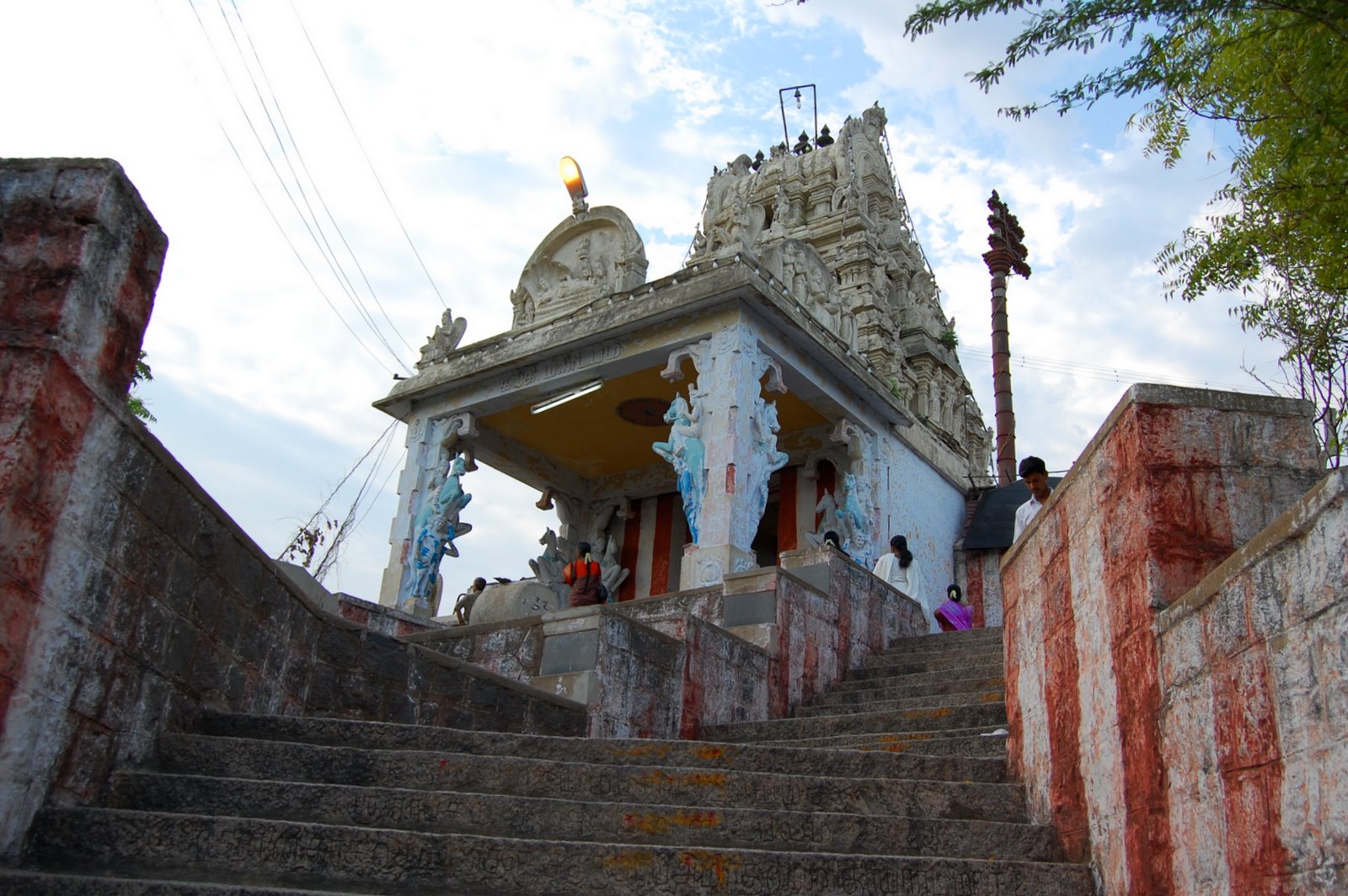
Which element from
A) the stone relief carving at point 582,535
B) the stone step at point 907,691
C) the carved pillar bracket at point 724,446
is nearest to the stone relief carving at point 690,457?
the carved pillar bracket at point 724,446

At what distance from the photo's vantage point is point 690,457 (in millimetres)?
13242

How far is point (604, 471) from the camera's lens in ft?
64.3

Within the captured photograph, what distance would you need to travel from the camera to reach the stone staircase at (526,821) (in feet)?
11.6

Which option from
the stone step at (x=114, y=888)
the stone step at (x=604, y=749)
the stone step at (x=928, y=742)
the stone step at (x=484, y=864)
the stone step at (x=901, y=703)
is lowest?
the stone step at (x=114, y=888)

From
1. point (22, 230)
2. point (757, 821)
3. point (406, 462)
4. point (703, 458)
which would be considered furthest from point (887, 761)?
point (406, 462)

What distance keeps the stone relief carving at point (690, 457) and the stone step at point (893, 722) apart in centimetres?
585

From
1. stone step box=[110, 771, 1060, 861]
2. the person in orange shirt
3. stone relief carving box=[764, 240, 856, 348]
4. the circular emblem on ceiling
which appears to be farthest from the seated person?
stone step box=[110, 771, 1060, 861]

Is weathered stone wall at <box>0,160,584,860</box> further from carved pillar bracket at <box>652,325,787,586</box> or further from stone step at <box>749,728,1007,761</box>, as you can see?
carved pillar bracket at <box>652,325,787,586</box>

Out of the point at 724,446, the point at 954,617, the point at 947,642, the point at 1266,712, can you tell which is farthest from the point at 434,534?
the point at 1266,712

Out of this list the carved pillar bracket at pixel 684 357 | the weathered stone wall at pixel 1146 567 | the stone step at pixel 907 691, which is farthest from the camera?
the carved pillar bracket at pixel 684 357

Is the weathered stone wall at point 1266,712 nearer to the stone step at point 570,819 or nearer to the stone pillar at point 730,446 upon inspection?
the stone step at point 570,819

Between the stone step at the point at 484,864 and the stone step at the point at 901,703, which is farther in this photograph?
the stone step at the point at 901,703

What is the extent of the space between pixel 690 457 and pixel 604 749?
859 centimetres

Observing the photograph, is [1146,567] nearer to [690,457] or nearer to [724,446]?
[724,446]
